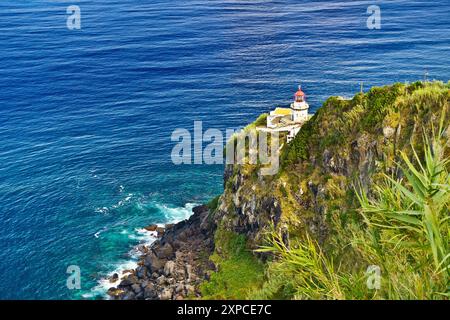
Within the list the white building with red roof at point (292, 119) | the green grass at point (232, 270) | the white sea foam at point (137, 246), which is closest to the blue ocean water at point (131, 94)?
the white sea foam at point (137, 246)

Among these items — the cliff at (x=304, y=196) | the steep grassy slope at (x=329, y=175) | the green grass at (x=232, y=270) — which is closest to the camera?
the steep grassy slope at (x=329, y=175)

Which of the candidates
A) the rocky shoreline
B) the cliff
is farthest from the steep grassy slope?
the rocky shoreline

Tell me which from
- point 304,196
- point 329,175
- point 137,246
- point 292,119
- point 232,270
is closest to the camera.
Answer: point 329,175

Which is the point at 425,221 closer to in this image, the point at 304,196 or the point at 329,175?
the point at 329,175

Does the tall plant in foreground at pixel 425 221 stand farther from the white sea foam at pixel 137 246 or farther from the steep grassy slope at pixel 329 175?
the white sea foam at pixel 137 246

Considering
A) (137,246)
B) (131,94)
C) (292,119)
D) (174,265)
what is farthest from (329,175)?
(131,94)

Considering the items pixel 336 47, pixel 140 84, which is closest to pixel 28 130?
pixel 140 84

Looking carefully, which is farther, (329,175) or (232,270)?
(232,270)
